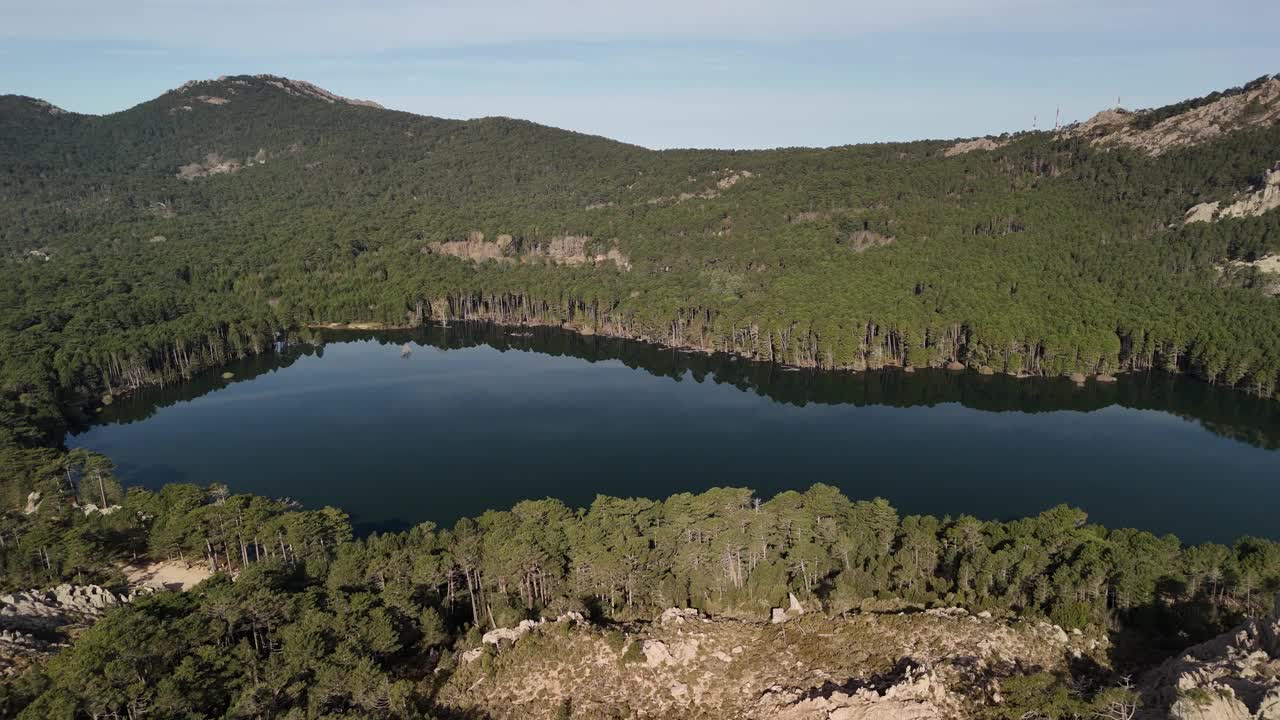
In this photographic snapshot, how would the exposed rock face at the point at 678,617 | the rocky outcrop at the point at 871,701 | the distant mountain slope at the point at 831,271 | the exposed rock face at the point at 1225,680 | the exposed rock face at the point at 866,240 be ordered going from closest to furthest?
1. the exposed rock face at the point at 1225,680
2. the rocky outcrop at the point at 871,701
3. the exposed rock face at the point at 678,617
4. the distant mountain slope at the point at 831,271
5. the exposed rock face at the point at 866,240

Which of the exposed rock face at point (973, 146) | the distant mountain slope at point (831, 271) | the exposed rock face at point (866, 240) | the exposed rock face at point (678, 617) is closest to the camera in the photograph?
the exposed rock face at point (678, 617)

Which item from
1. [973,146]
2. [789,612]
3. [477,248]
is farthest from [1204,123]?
[477,248]

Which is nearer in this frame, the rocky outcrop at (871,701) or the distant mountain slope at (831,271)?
the rocky outcrop at (871,701)

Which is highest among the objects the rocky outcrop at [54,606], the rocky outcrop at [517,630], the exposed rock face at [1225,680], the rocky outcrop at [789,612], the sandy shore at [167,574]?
the exposed rock face at [1225,680]

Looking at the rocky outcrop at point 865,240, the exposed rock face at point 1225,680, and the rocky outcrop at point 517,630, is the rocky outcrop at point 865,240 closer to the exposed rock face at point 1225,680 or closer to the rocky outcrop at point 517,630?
the exposed rock face at point 1225,680

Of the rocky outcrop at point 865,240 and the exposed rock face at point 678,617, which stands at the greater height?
the rocky outcrop at point 865,240

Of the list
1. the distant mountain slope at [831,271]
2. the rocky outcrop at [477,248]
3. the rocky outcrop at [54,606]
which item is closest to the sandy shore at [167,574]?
the rocky outcrop at [54,606]

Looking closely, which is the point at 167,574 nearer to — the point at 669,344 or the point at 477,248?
the point at 669,344
